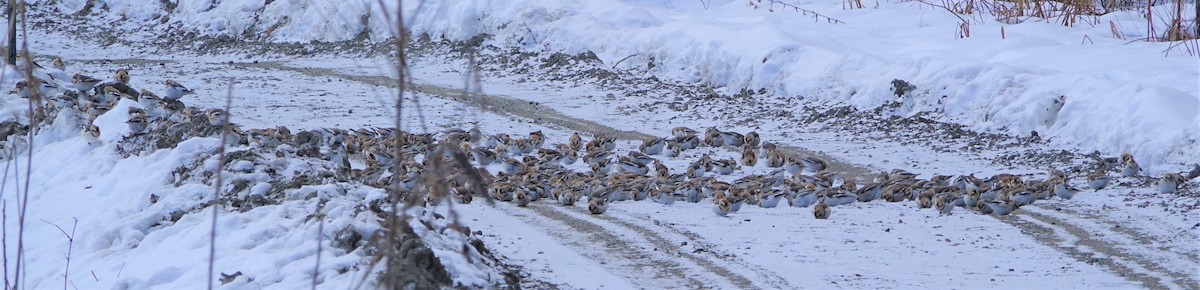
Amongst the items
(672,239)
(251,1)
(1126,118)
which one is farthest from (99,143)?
(251,1)

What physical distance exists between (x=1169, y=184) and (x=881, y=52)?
19.2 ft

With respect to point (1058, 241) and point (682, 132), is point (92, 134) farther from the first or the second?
point (1058, 241)

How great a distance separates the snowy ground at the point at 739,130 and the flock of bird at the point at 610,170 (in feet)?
0.44

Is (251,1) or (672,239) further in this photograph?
(251,1)

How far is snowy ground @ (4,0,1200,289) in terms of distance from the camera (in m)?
6.21

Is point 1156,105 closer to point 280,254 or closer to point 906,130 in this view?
point 906,130

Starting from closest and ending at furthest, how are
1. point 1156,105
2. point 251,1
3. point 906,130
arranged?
point 1156,105, point 906,130, point 251,1

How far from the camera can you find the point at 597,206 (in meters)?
7.86

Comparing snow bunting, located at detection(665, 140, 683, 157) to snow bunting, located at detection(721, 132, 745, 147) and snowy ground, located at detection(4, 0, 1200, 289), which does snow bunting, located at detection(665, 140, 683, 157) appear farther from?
snow bunting, located at detection(721, 132, 745, 147)

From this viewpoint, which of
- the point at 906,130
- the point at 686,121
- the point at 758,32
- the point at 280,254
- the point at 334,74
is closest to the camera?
the point at 280,254

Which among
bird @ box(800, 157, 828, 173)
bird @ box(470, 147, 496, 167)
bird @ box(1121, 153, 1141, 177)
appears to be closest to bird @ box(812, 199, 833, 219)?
bird @ box(800, 157, 828, 173)

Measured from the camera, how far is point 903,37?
48.5 ft

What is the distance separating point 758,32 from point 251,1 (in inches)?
410

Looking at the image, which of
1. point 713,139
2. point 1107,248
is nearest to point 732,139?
point 713,139
